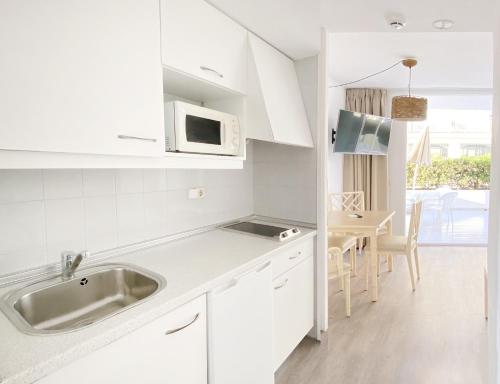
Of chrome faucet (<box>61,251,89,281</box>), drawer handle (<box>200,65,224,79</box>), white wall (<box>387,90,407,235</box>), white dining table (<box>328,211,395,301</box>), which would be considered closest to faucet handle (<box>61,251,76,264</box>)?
chrome faucet (<box>61,251,89,281</box>)

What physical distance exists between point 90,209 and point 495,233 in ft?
5.04

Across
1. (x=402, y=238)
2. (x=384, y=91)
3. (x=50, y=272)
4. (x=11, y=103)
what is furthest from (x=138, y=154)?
(x=384, y=91)

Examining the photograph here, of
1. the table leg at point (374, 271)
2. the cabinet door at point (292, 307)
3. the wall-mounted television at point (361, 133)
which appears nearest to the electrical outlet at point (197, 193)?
the cabinet door at point (292, 307)

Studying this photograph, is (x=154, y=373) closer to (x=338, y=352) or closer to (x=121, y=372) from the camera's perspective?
(x=121, y=372)

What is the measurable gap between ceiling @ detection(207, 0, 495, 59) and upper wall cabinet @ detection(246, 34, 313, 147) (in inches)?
3.9

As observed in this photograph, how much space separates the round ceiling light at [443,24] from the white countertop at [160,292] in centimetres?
153

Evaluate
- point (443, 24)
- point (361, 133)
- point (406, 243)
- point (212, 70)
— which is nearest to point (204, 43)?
point (212, 70)

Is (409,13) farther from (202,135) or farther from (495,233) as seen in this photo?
(495,233)

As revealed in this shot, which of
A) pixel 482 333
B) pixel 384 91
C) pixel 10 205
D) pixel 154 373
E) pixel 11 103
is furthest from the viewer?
pixel 384 91

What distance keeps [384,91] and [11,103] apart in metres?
4.80

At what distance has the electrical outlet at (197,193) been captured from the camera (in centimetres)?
195

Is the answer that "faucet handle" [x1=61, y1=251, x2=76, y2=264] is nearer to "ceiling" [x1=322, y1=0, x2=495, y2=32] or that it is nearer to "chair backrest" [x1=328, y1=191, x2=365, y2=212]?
"ceiling" [x1=322, y1=0, x2=495, y2=32]

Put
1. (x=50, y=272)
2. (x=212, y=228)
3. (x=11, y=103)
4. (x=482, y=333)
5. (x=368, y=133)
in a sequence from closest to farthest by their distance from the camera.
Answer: (x=11, y=103) → (x=50, y=272) → (x=212, y=228) → (x=482, y=333) → (x=368, y=133)

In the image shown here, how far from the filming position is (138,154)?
123 centimetres
